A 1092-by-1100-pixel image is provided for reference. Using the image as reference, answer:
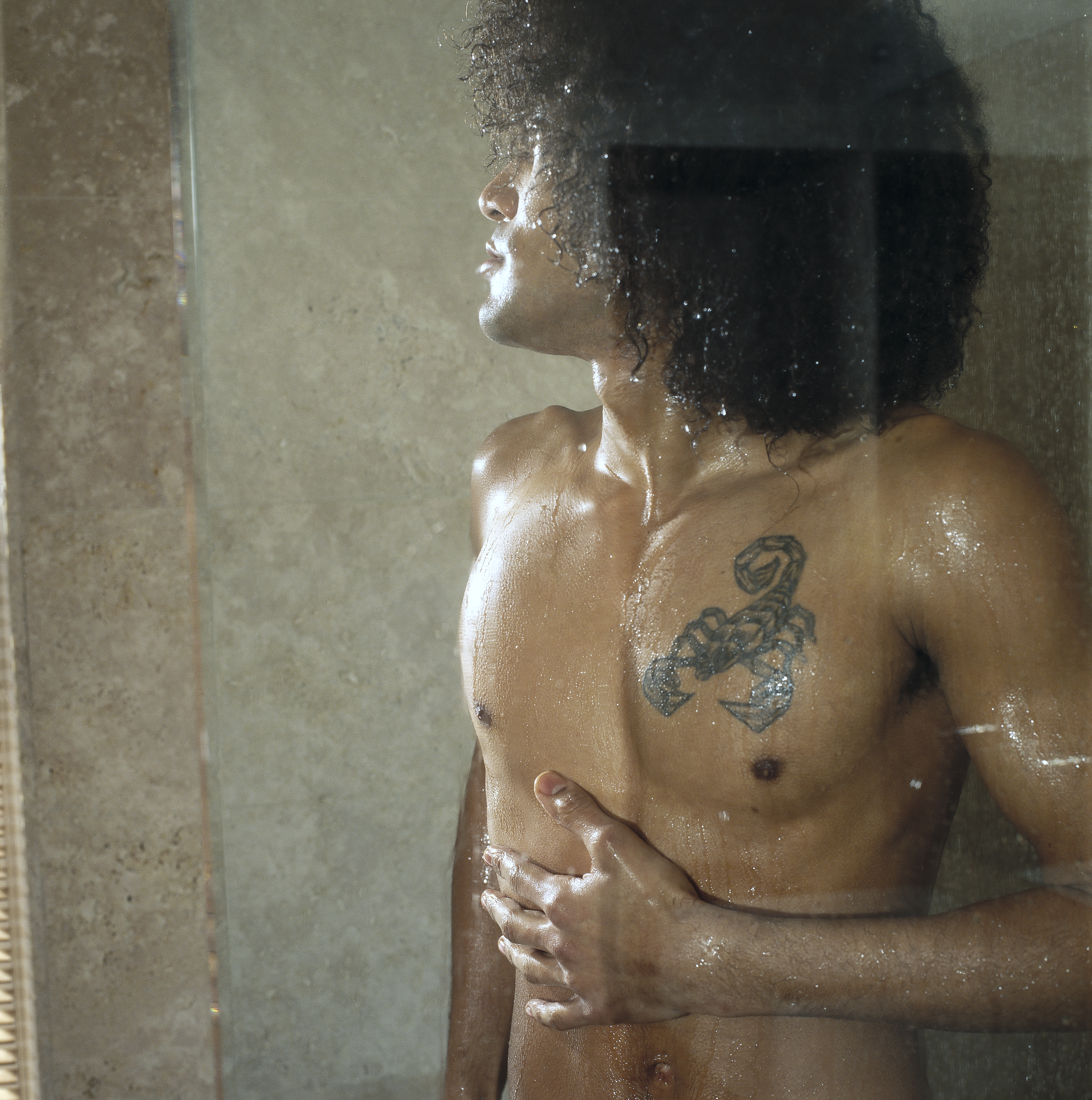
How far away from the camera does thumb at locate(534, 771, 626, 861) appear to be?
0.64 m

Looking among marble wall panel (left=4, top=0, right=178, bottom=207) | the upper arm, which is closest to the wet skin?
the upper arm

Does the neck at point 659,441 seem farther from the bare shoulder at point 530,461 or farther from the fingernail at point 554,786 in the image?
the fingernail at point 554,786

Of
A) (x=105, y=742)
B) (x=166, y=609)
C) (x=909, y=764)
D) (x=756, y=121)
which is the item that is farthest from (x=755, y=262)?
(x=105, y=742)

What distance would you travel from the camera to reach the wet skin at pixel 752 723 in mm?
524

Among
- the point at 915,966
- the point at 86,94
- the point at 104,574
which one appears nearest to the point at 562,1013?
the point at 915,966

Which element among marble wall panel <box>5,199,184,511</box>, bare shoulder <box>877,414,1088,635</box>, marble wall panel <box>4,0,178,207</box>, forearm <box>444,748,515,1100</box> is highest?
marble wall panel <box>4,0,178,207</box>

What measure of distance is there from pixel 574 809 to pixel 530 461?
257 millimetres

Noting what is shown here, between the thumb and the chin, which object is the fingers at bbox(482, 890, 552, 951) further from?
the chin

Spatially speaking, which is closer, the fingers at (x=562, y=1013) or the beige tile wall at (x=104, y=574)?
the fingers at (x=562, y=1013)

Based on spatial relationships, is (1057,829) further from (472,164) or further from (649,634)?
(472,164)

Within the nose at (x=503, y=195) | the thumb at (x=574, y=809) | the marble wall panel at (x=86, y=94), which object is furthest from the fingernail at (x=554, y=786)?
the marble wall panel at (x=86, y=94)

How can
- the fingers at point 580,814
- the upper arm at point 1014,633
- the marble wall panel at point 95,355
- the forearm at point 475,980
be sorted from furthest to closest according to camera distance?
the marble wall panel at point 95,355 → the forearm at point 475,980 → the fingers at point 580,814 → the upper arm at point 1014,633

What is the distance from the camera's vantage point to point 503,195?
66 centimetres

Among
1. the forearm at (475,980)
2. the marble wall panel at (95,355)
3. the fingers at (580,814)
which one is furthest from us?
the marble wall panel at (95,355)
